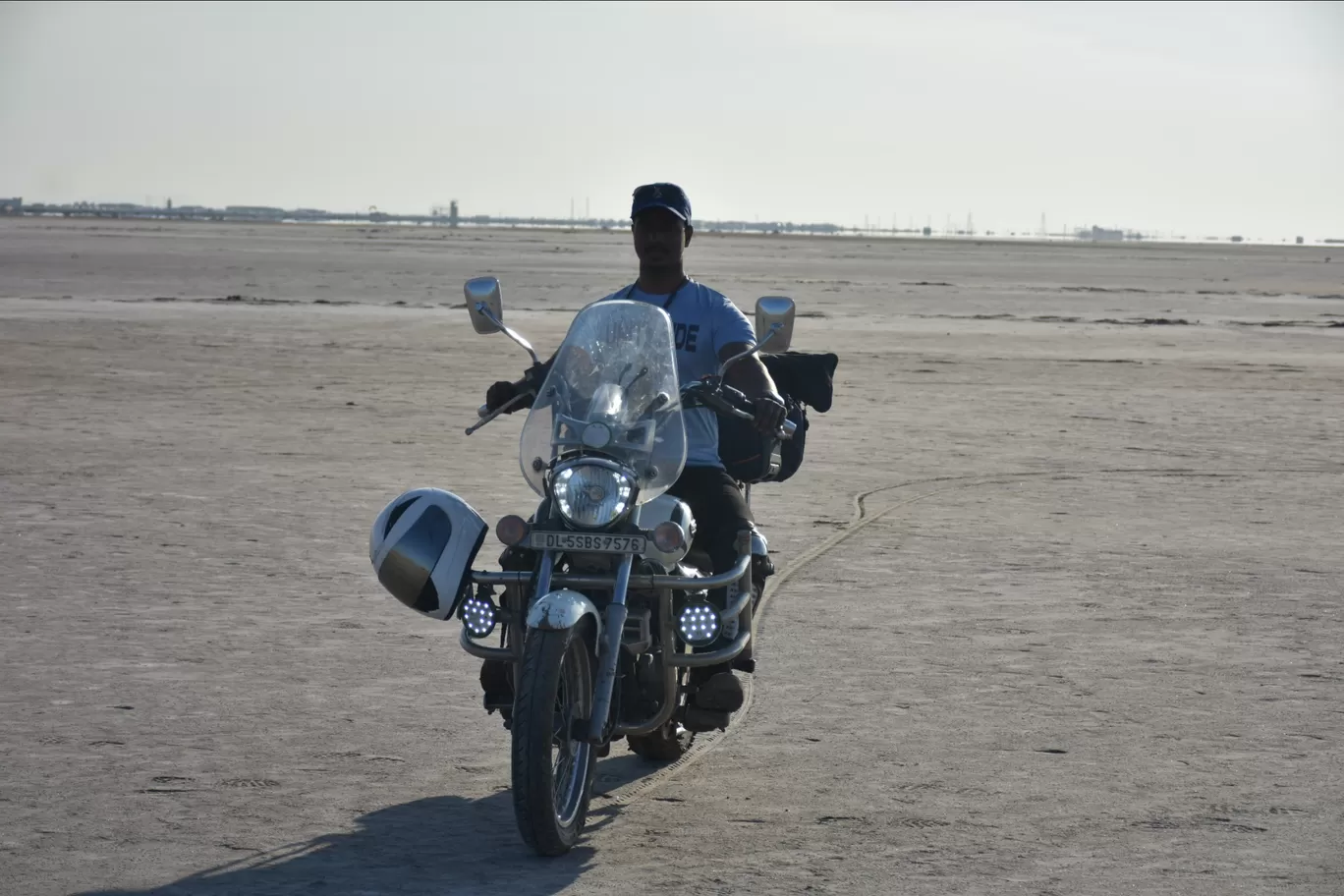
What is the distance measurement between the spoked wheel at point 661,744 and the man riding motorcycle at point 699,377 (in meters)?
0.33

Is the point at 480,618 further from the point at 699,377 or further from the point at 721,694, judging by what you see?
the point at 699,377

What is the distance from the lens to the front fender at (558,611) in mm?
5105

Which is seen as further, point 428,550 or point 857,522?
point 857,522

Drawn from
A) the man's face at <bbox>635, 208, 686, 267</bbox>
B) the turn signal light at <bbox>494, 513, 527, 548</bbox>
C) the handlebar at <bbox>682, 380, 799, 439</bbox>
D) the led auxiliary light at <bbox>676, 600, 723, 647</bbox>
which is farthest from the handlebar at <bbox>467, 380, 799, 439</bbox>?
the man's face at <bbox>635, 208, 686, 267</bbox>

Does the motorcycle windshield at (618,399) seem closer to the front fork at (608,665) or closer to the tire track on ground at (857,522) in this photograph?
the front fork at (608,665)

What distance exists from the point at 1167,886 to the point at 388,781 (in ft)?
8.27

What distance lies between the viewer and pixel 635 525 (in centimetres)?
551

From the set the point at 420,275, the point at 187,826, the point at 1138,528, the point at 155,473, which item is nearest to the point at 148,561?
the point at 155,473

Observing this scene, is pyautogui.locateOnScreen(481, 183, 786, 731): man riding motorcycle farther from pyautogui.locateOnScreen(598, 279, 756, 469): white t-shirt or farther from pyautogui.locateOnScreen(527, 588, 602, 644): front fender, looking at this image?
pyautogui.locateOnScreen(527, 588, 602, 644): front fender

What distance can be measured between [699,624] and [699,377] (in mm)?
1042

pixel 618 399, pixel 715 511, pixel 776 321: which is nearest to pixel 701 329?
pixel 776 321

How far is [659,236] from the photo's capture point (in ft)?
20.8

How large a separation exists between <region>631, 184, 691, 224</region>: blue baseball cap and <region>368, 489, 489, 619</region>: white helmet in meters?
1.24

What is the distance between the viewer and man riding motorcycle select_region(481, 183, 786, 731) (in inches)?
234
